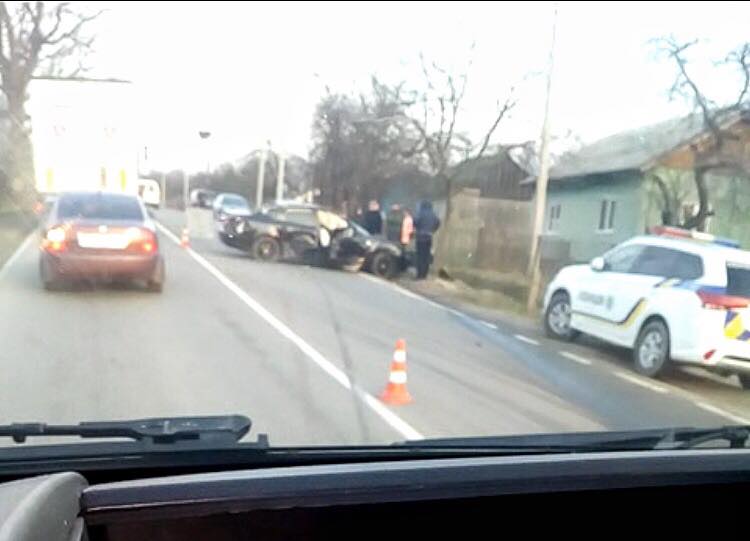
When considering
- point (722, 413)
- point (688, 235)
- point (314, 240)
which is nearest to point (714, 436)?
point (722, 413)

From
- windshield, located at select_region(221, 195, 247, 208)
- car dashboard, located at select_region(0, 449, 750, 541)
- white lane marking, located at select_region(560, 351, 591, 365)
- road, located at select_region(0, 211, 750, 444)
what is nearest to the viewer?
car dashboard, located at select_region(0, 449, 750, 541)

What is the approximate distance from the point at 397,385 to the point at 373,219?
1970mm

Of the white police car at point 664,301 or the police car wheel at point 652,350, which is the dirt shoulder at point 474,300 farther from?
the police car wheel at point 652,350

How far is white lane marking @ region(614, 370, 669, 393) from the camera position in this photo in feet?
25.1

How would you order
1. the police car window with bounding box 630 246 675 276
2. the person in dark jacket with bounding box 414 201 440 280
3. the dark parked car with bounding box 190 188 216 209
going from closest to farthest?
the police car window with bounding box 630 246 675 276, the dark parked car with bounding box 190 188 216 209, the person in dark jacket with bounding box 414 201 440 280

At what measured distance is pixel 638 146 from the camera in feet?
22.9

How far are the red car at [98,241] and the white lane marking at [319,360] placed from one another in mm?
366

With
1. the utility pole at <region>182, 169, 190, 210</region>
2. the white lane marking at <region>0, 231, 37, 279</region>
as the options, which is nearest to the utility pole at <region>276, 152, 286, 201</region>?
the utility pole at <region>182, 169, 190, 210</region>

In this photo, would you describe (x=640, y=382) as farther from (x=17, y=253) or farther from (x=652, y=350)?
(x=17, y=253)

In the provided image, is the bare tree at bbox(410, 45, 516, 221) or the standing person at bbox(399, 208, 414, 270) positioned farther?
the standing person at bbox(399, 208, 414, 270)

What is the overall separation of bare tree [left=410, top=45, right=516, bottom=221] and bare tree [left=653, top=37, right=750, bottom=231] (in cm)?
114

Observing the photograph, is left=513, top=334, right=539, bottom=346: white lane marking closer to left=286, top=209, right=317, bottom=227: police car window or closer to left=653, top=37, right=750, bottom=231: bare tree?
left=286, top=209, right=317, bottom=227: police car window

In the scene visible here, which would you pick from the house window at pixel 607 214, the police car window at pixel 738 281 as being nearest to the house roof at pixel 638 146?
the house window at pixel 607 214

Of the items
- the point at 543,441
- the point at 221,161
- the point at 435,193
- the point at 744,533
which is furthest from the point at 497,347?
the point at 744,533
